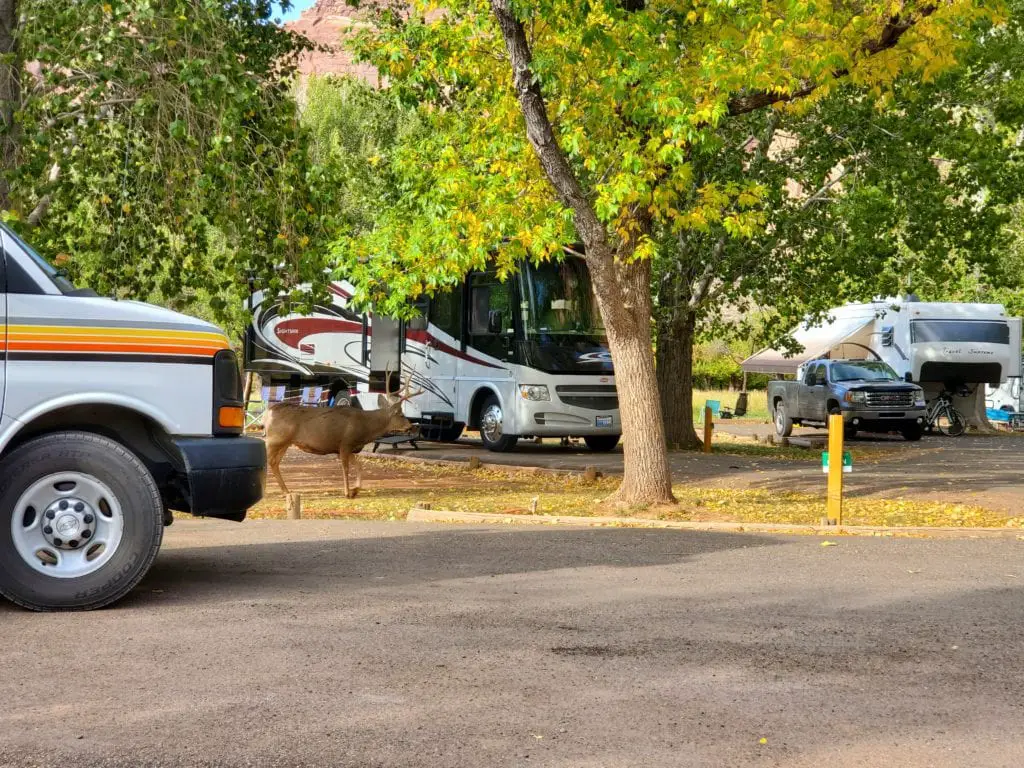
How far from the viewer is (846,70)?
14383 millimetres

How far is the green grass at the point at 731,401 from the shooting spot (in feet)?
151

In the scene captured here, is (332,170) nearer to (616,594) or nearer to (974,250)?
(616,594)

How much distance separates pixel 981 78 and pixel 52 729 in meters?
21.6

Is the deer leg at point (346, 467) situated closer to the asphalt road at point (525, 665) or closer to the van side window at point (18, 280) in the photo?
the asphalt road at point (525, 665)

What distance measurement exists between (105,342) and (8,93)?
765 cm

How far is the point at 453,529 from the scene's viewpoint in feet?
38.6

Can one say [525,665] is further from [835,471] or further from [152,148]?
[152,148]

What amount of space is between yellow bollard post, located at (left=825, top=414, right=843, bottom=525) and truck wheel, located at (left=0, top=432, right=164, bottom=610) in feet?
24.1

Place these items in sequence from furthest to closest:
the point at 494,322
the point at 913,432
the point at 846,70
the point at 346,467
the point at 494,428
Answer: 1. the point at 913,432
2. the point at 494,428
3. the point at 494,322
4. the point at 346,467
5. the point at 846,70

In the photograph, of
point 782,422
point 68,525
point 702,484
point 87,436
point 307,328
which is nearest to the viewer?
point 68,525

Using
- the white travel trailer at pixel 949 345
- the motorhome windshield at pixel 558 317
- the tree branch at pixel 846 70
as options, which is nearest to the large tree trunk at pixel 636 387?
the tree branch at pixel 846 70

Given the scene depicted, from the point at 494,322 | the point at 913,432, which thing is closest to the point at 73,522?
the point at 494,322

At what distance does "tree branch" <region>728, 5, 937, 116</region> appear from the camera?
13.8m

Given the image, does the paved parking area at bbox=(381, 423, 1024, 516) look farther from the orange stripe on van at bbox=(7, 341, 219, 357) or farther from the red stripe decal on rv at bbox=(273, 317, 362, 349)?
the orange stripe on van at bbox=(7, 341, 219, 357)
